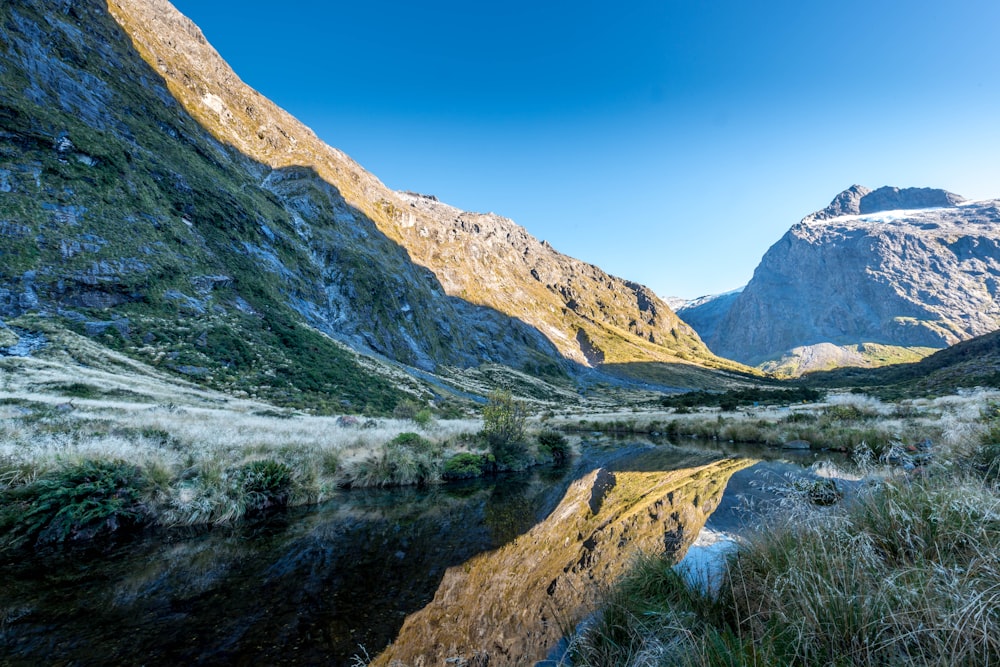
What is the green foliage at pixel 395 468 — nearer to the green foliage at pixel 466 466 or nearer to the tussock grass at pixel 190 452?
the tussock grass at pixel 190 452

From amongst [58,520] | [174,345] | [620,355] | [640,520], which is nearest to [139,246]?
[174,345]

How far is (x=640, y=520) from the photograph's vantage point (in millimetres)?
10070

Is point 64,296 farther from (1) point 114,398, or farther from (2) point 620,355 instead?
(2) point 620,355

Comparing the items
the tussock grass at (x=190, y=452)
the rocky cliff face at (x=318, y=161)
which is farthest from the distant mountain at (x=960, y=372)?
the rocky cliff face at (x=318, y=161)

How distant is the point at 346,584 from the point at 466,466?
10701 millimetres

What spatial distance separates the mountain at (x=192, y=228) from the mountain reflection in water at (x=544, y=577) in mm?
35427

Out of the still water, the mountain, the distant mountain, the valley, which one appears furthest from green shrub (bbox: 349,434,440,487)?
the distant mountain

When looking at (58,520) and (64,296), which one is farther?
(64,296)

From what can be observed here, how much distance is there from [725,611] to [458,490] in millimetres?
11619

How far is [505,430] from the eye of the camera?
2097cm

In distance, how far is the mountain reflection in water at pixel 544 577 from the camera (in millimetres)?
Result: 5359

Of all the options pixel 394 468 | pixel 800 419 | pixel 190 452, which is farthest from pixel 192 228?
pixel 800 419

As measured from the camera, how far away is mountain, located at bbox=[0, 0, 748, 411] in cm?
4138

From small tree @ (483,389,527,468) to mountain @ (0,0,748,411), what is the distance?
81.8 ft
